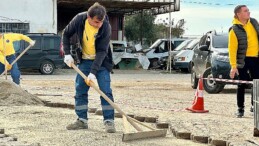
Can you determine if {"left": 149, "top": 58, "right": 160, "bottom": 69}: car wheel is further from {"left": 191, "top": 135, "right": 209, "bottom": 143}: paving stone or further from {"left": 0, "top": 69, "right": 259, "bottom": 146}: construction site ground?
{"left": 191, "top": 135, "right": 209, "bottom": 143}: paving stone

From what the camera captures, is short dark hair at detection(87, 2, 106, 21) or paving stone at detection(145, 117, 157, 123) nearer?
short dark hair at detection(87, 2, 106, 21)

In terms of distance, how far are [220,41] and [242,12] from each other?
6476 mm

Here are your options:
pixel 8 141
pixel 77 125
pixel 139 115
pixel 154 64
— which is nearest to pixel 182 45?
pixel 154 64

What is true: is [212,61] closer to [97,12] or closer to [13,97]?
[13,97]

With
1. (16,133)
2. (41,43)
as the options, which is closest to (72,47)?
(16,133)

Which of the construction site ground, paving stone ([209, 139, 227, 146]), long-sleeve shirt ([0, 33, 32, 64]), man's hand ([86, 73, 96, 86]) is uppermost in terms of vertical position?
long-sleeve shirt ([0, 33, 32, 64])

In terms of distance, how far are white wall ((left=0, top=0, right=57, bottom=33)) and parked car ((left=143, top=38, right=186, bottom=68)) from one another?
5.35m

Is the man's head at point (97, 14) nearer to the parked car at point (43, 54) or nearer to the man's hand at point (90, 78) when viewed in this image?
the man's hand at point (90, 78)

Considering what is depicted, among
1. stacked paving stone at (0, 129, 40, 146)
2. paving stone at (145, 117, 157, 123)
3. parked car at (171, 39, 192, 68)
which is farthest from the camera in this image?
parked car at (171, 39, 192, 68)

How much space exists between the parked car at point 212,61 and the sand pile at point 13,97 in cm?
475

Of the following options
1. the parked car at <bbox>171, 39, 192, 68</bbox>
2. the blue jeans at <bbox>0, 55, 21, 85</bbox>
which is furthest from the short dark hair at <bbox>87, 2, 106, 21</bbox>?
the parked car at <bbox>171, 39, 192, 68</bbox>

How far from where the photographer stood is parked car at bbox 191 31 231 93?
13.6 metres

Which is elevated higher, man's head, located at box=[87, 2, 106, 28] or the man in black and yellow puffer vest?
man's head, located at box=[87, 2, 106, 28]

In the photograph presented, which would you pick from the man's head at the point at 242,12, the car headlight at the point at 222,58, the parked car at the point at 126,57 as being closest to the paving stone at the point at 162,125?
the man's head at the point at 242,12
